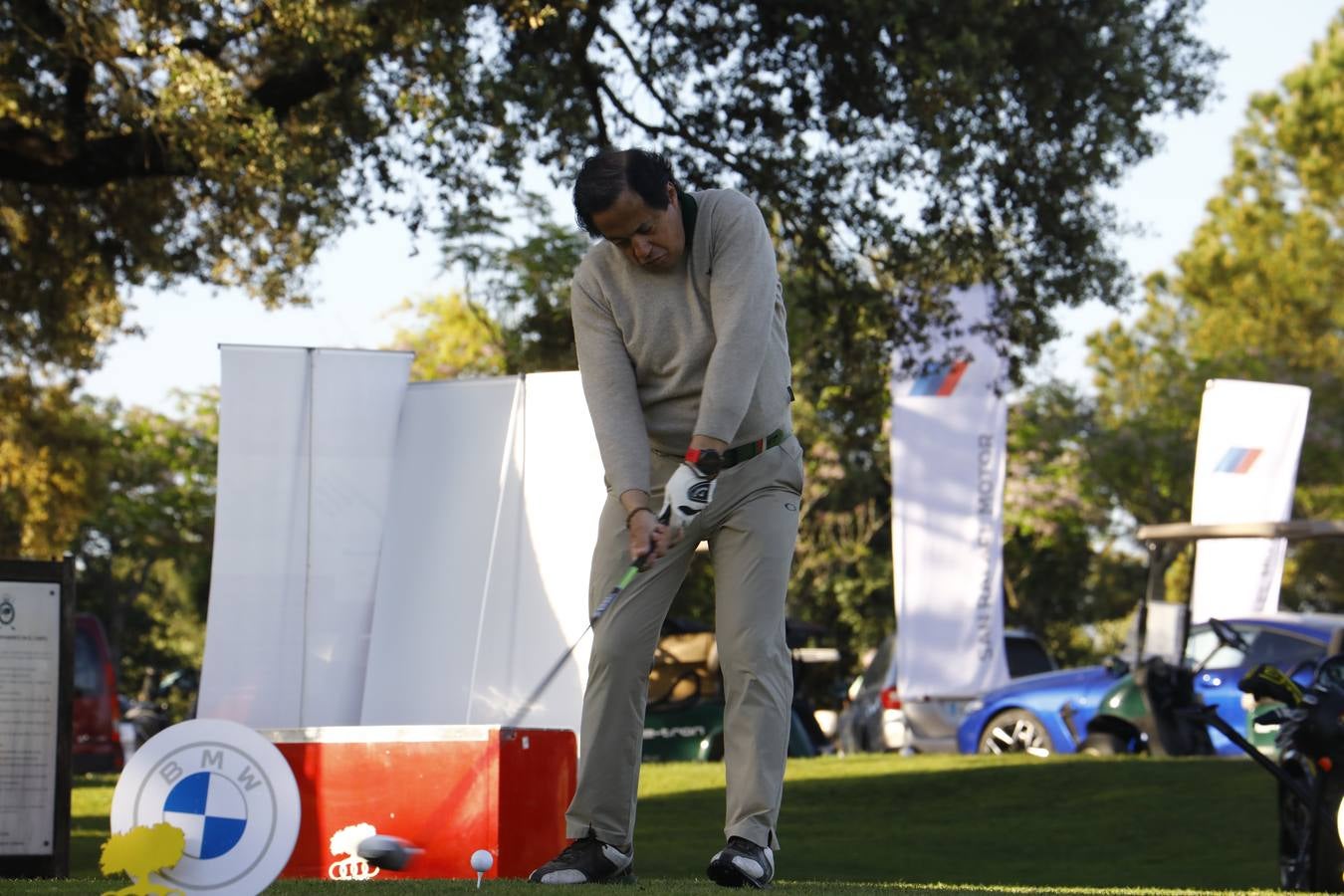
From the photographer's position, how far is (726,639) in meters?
4.93

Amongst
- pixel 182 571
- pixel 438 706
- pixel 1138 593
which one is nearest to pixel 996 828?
pixel 438 706

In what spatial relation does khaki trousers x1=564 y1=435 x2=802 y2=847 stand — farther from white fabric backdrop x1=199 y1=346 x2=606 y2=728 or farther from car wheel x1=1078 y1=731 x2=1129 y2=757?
car wheel x1=1078 y1=731 x2=1129 y2=757

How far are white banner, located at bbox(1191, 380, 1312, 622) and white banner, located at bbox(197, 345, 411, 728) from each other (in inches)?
377

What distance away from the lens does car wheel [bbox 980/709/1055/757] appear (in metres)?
16.8

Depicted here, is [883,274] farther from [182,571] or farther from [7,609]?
[182,571]

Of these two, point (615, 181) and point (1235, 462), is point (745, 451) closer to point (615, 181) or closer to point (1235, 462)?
point (615, 181)

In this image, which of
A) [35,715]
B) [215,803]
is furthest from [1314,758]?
[35,715]

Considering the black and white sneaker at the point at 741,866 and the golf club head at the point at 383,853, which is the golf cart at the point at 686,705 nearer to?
the golf club head at the point at 383,853

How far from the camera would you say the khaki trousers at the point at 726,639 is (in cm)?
486

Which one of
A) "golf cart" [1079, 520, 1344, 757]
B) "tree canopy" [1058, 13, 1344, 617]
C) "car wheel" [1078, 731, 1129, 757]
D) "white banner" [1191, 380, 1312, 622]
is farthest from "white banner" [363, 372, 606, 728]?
"tree canopy" [1058, 13, 1344, 617]

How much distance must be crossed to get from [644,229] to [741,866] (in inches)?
63.7

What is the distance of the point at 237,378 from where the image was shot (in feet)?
31.3

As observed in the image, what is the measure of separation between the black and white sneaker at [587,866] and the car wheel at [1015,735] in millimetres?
12262

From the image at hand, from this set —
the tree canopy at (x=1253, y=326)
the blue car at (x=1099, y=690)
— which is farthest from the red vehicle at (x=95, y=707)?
the tree canopy at (x=1253, y=326)
